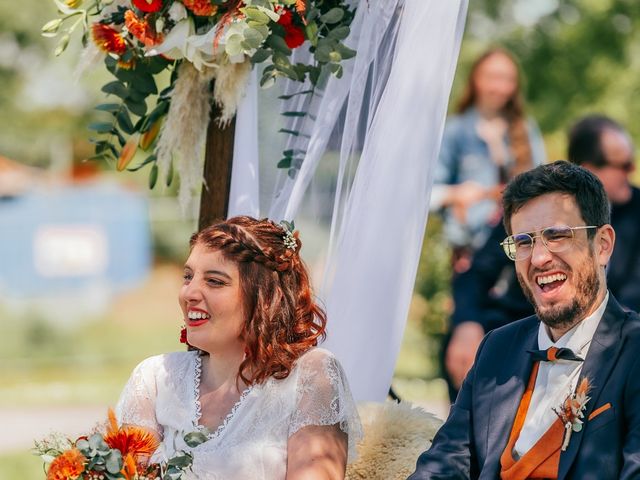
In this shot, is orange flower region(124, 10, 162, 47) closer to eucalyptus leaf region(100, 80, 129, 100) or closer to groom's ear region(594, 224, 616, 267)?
eucalyptus leaf region(100, 80, 129, 100)

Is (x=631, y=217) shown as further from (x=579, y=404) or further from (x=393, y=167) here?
(x=579, y=404)

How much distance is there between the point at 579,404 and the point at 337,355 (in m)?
1.06

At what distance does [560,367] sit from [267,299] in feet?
2.93

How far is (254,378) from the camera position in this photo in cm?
334

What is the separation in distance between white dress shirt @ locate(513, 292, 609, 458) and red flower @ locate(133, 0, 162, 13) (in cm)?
167

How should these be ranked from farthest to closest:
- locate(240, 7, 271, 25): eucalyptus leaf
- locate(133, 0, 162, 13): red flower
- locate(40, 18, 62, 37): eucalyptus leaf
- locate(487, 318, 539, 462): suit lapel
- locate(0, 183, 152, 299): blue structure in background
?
locate(0, 183, 152, 299): blue structure in background, locate(40, 18, 62, 37): eucalyptus leaf, locate(133, 0, 162, 13): red flower, locate(240, 7, 271, 25): eucalyptus leaf, locate(487, 318, 539, 462): suit lapel

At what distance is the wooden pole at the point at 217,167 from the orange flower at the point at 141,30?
34 centimetres

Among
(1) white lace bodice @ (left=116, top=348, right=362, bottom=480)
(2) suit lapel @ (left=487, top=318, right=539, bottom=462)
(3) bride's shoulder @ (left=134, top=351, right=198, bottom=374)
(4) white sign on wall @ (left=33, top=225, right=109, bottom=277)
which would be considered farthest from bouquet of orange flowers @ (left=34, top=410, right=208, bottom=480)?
(4) white sign on wall @ (left=33, top=225, right=109, bottom=277)

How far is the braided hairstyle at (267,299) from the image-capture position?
10.9 feet

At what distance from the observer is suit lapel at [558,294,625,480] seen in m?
2.79

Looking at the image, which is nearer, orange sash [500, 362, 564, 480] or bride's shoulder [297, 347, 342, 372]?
orange sash [500, 362, 564, 480]

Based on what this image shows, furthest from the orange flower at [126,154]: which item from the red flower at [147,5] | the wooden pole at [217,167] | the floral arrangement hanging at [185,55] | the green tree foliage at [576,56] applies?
the green tree foliage at [576,56]

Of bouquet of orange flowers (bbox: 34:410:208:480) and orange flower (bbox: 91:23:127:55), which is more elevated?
orange flower (bbox: 91:23:127:55)

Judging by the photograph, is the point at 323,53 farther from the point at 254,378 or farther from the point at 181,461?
the point at 181,461
